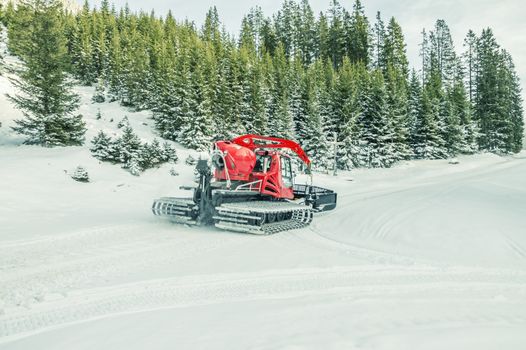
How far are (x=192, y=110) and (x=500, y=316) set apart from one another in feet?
108

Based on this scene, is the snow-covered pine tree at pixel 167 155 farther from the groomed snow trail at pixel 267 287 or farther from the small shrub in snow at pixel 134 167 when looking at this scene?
the groomed snow trail at pixel 267 287

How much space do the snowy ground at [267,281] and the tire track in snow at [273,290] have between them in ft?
0.08

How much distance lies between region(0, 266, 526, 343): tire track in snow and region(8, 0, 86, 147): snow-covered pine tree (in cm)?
1904

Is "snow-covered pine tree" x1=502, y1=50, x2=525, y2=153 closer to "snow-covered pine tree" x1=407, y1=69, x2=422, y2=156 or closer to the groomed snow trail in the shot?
"snow-covered pine tree" x1=407, y1=69, x2=422, y2=156

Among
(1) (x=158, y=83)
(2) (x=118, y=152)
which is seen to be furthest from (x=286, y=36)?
(2) (x=118, y=152)

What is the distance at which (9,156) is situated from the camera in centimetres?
1847

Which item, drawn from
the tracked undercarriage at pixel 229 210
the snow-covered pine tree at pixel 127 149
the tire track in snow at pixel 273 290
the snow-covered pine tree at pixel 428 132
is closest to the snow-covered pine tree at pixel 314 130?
the snow-covered pine tree at pixel 428 132

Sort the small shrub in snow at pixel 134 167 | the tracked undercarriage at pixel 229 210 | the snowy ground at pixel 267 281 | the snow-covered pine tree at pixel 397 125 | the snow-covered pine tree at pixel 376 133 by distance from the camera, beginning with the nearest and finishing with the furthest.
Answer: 1. the snowy ground at pixel 267 281
2. the tracked undercarriage at pixel 229 210
3. the small shrub in snow at pixel 134 167
4. the snow-covered pine tree at pixel 376 133
5. the snow-covered pine tree at pixel 397 125

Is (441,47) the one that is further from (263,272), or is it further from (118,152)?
(263,272)

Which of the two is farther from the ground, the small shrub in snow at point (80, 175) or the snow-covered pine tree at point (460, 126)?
the snow-covered pine tree at point (460, 126)

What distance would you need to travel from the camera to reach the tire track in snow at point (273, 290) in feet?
13.5

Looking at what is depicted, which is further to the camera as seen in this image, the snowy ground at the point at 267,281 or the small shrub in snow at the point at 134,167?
the small shrub in snow at the point at 134,167

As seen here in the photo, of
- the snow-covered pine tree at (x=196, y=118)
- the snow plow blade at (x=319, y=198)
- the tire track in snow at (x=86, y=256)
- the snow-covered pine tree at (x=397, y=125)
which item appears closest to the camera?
the tire track in snow at (x=86, y=256)

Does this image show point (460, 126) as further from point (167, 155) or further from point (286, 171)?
point (286, 171)
